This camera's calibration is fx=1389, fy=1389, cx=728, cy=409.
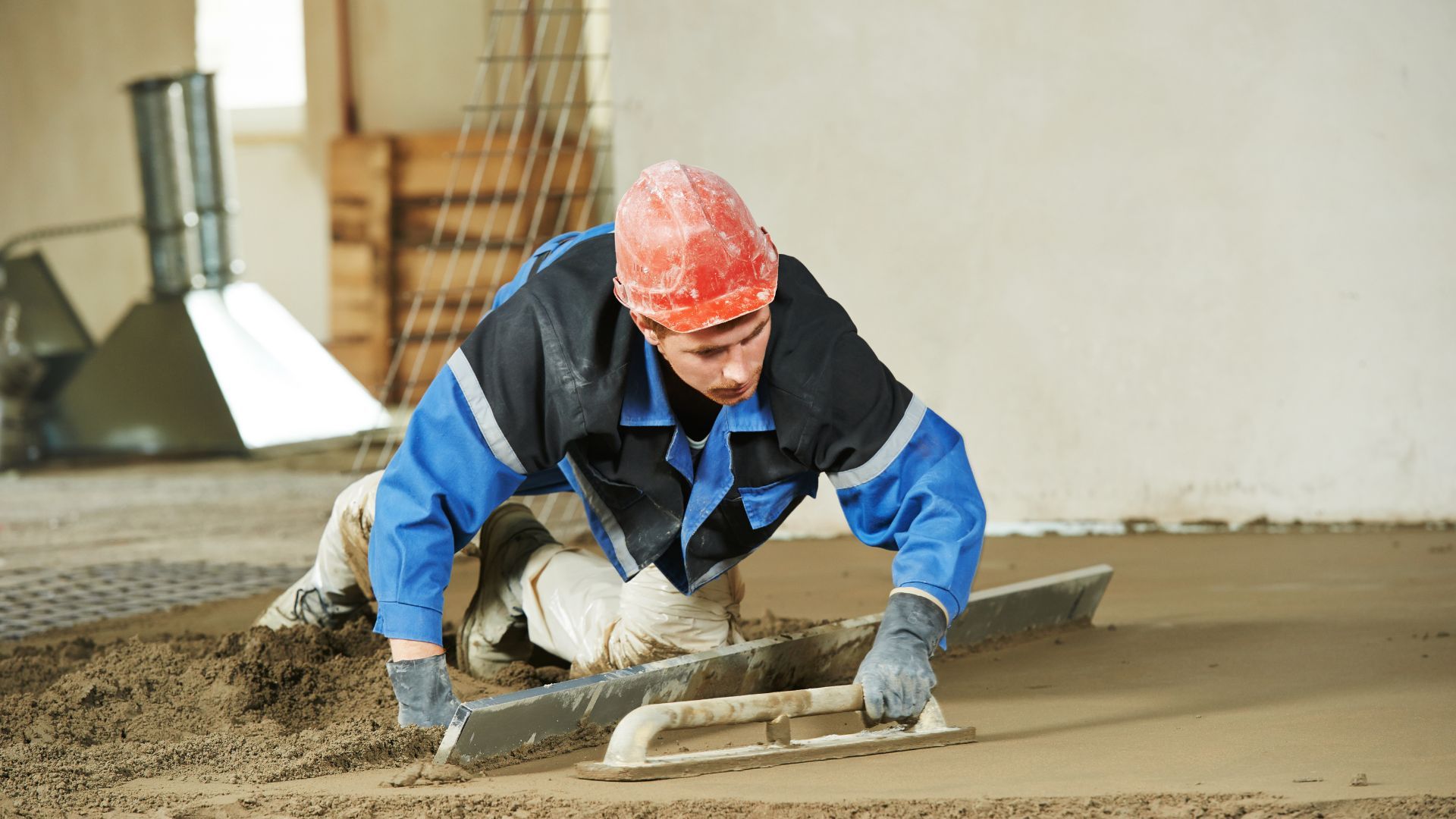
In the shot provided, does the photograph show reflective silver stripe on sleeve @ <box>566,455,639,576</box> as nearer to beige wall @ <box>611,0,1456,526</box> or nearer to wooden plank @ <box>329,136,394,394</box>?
beige wall @ <box>611,0,1456,526</box>

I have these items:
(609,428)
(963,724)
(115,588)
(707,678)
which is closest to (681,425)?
(609,428)

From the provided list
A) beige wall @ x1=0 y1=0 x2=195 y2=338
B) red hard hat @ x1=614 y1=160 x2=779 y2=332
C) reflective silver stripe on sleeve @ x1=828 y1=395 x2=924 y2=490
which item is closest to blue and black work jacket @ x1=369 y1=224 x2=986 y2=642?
reflective silver stripe on sleeve @ x1=828 y1=395 x2=924 y2=490

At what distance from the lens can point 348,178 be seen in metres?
7.99

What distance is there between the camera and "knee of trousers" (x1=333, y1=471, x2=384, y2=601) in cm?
227

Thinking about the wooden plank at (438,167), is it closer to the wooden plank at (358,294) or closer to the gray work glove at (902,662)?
the wooden plank at (358,294)

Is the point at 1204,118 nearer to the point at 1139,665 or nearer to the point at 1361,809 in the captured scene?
the point at 1139,665

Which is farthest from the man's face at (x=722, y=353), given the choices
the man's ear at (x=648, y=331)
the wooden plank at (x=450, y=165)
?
the wooden plank at (x=450, y=165)

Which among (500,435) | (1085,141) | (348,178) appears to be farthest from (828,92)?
(348,178)

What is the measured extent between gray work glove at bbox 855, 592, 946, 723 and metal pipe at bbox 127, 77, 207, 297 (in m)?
5.33

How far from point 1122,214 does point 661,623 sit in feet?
6.48

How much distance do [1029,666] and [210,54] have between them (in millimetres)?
8559

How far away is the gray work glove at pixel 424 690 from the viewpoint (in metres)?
1.89

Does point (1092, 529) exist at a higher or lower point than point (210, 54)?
lower

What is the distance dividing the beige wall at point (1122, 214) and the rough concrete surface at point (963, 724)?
621 millimetres
